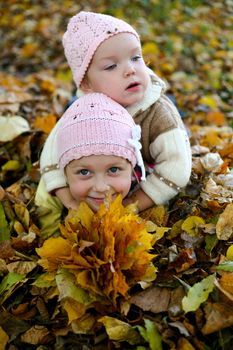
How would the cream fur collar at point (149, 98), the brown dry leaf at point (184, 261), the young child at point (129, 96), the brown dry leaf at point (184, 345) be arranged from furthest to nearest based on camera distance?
the cream fur collar at point (149, 98)
the young child at point (129, 96)
the brown dry leaf at point (184, 261)
the brown dry leaf at point (184, 345)

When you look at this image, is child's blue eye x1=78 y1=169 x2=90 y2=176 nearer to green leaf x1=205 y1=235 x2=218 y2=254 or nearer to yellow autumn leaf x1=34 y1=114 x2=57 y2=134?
green leaf x1=205 y1=235 x2=218 y2=254

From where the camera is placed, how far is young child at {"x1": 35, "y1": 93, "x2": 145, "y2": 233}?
1915 mm

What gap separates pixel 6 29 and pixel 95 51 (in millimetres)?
4811

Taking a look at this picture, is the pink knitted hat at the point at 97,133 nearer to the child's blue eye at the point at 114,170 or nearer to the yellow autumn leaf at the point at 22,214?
the child's blue eye at the point at 114,170

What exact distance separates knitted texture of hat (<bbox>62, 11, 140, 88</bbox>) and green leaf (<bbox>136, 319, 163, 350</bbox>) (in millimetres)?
1092

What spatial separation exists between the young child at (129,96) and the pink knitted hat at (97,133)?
0.43 ft

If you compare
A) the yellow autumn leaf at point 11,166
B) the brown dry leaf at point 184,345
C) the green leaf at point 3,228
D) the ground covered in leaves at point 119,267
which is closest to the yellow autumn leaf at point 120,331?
the ground covered in leaves at point 119,267

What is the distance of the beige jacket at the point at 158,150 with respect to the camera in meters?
2.12

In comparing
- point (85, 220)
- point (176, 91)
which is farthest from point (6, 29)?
point (85, 220)

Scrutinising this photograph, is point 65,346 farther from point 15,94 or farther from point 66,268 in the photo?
point 15,94

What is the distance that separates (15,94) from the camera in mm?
3729

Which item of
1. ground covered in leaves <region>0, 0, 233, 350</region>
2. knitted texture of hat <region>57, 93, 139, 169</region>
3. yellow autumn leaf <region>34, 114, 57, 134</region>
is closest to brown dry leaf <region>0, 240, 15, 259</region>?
ground covered in leaves <region>0, 0, 233, 350</region>

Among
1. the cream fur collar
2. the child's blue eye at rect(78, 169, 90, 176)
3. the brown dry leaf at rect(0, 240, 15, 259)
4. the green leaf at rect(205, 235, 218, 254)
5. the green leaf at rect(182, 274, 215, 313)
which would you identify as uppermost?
the cream fur collar

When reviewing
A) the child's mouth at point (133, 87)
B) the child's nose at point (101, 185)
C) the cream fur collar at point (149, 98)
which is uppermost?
the child's mouth at point (133, 87)
